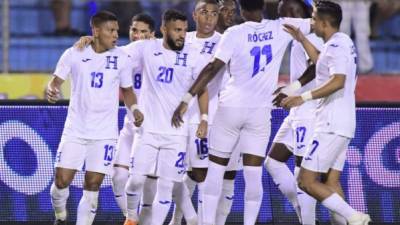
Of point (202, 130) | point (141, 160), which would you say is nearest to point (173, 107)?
point (202, 130)

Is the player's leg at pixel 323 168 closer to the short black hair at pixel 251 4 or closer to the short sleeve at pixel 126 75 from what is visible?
the short black hair at pixel 251 4

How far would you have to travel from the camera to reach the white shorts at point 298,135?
1320 cm

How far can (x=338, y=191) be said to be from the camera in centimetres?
1245

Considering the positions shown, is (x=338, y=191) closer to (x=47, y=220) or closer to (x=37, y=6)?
(x=47, y=220)

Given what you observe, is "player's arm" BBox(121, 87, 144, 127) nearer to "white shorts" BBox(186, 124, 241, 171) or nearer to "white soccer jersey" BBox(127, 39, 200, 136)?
"white soccer jersey" BBox(127, 39, 200, 136)

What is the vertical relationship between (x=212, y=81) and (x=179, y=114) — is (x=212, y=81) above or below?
above

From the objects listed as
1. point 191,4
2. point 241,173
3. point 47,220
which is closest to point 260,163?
point 241,173

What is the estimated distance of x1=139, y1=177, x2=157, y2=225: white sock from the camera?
13000mm

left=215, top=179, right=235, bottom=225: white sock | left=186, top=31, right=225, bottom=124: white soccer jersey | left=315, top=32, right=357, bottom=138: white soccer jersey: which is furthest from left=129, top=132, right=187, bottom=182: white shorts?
left=315, top=32, right=357, bottom=138: white soccer jersey

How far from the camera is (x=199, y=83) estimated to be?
12.6 m

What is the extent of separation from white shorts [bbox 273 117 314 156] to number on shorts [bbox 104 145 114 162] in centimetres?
206

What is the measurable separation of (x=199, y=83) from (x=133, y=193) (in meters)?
1.41

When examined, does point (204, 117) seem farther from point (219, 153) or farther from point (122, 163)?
point (122, 163)

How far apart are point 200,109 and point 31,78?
20.0ft
